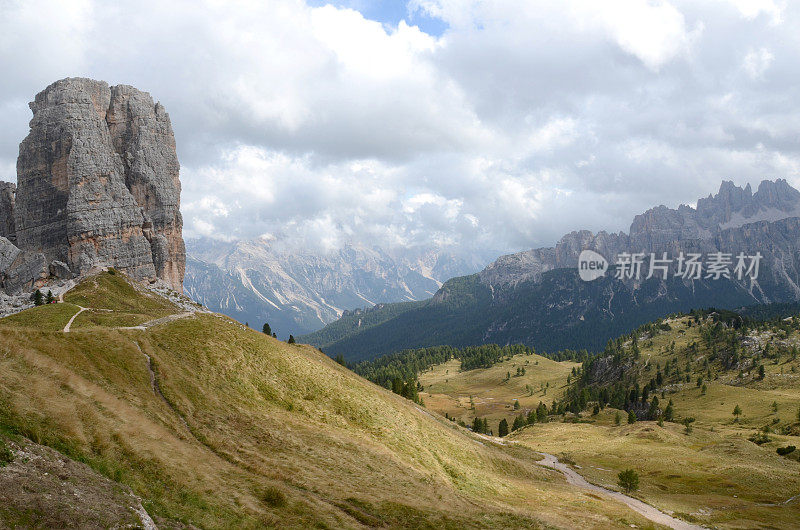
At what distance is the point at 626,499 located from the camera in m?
77.2

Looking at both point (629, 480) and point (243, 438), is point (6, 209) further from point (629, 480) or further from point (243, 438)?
point (629, 480)

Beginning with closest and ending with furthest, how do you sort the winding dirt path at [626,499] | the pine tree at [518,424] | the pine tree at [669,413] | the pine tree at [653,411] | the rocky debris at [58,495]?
the rocky debris at [58,495]
the winding dirt path at [626,499]
the pine tree at [669,413]
the pine tree at [518,424]
the pine tree at [653,411]

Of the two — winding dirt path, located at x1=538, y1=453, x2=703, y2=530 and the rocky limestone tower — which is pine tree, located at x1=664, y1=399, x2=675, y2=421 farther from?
the rocky limestone tower

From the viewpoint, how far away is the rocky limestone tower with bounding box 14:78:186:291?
152875 millimetres

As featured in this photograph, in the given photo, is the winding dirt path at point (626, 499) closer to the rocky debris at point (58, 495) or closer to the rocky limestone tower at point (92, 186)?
the rocky debris at point (58, 495)

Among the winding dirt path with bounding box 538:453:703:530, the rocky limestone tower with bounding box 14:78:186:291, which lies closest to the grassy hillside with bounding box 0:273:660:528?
the winding dirt path with bounding box 538:453:703:530

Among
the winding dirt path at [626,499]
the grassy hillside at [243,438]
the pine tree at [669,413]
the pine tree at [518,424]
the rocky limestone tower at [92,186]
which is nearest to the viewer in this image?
the grassy hillside at [243,438]

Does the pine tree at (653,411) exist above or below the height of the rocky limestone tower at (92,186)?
below

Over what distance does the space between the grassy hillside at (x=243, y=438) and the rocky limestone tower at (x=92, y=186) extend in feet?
272

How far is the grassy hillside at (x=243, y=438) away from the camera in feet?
113

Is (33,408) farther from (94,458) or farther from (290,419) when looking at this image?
(290,419)

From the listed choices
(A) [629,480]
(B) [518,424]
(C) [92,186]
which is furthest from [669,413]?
(C) [92,186]

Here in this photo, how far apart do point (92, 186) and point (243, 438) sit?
14775 centimetres

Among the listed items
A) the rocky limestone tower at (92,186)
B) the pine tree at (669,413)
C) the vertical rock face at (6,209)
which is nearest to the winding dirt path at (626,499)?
the pine tree at (669,413)
